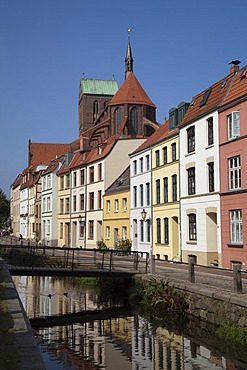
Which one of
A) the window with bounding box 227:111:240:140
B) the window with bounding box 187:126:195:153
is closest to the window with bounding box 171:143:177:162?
the window with bounding box 187:126:195:153

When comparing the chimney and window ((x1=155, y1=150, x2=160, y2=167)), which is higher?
the chimney

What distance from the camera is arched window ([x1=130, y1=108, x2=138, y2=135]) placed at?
2773 inches

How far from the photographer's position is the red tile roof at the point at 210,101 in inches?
1078

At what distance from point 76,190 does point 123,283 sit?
31377 millimetres

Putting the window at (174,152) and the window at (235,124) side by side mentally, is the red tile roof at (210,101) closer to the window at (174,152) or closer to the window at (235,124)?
the window at (235,124)

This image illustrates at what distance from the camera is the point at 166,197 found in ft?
112

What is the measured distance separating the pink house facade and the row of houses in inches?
2.0

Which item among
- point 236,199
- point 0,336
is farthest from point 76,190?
point 0,336

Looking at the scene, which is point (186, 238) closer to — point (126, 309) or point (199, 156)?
point (199, 156)

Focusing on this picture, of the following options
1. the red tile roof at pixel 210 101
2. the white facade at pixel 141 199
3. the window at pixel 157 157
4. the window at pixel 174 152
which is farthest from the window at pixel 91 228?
the red tile roof at pixel 210 101

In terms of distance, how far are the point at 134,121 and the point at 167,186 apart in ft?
125

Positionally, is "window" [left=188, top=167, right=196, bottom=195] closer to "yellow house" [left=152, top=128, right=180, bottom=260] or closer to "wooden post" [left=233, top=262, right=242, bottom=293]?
"yellow house" [left=152, top=128, right=180, bottom=260]

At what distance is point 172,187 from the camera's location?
3316 centimetres

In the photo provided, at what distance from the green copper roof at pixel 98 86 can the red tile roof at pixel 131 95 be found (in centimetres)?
2466
